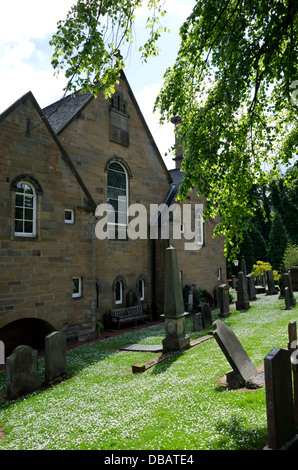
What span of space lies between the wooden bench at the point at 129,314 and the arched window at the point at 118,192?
4.39m

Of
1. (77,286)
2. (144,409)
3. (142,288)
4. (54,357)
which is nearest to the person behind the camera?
(144,409)

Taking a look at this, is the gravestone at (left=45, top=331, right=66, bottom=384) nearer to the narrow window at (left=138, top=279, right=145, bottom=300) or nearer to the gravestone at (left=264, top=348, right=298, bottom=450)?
the gravestone at (left=264, top=348, right=298, bottom=450)

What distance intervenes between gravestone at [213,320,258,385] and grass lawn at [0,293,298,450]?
17.7 inches

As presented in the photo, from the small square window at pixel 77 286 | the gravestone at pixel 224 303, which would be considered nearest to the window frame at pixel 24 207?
the small square window at pixel 77 286

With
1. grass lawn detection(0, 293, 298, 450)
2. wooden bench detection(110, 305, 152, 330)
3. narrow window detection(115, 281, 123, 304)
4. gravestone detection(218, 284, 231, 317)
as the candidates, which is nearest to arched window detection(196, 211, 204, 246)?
gravestone detection(218, 284, 231, 317)

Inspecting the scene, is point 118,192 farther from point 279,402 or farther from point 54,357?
point 279,402

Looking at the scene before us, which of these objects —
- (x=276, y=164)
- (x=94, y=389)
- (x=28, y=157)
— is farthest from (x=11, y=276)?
(x=276, y=164)

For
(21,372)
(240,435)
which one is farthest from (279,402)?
(21,372)

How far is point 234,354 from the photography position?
6793 millimetres

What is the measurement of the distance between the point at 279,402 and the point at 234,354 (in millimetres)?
2671

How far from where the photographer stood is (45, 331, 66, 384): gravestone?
8.46m

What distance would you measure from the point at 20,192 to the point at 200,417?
9.39m

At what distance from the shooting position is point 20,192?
1154cm

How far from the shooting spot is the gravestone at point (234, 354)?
6.60 meters
